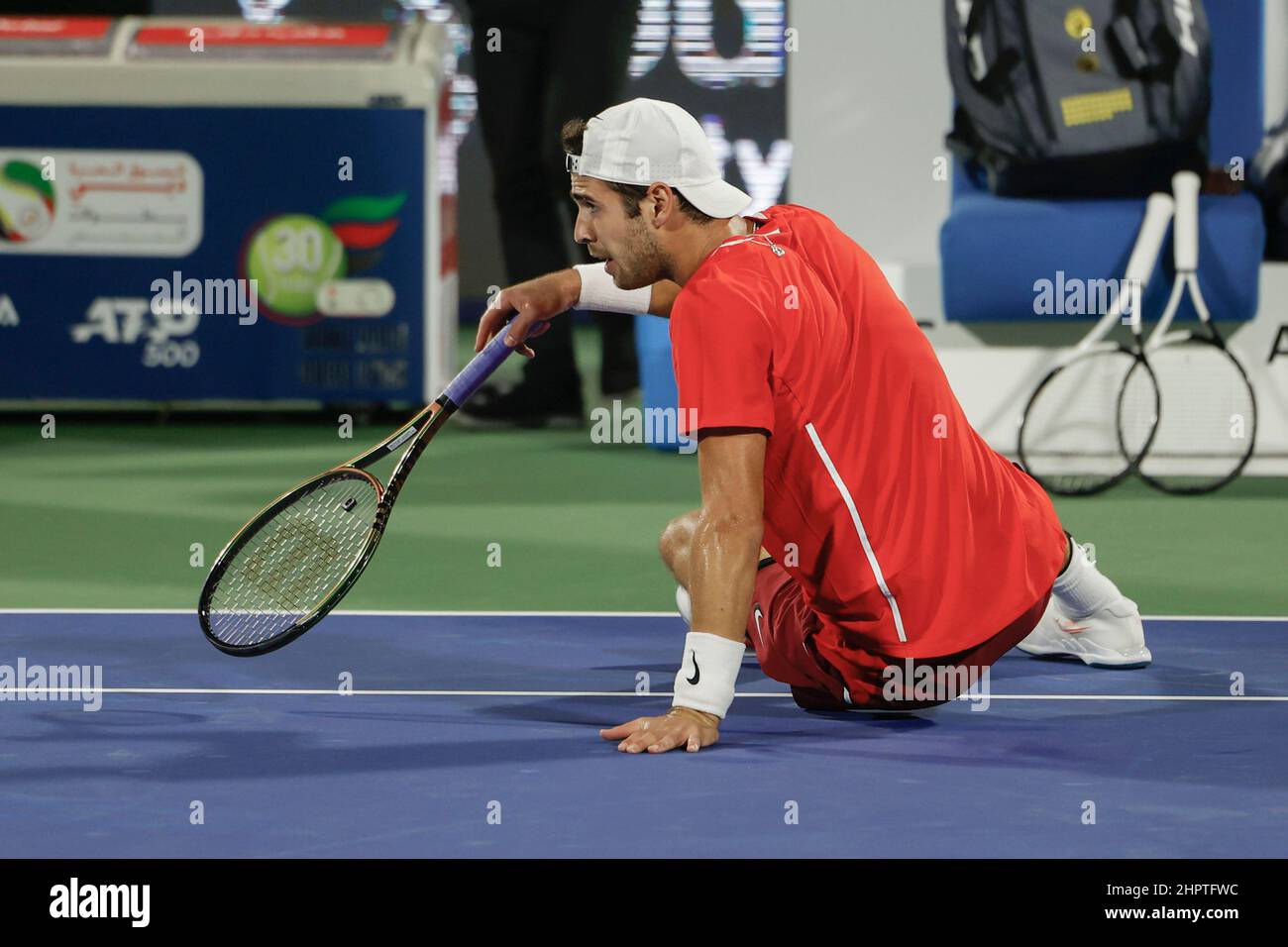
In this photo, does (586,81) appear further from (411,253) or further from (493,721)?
(493,721)

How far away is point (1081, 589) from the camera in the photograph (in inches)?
179

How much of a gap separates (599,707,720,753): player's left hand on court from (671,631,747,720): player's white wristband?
1.2 inches

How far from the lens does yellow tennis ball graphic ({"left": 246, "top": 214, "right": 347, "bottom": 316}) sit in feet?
35.5

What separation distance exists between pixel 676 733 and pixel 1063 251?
5193 mm

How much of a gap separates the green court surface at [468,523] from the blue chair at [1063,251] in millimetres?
855

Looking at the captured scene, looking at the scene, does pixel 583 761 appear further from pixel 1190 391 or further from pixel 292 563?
pixel 1190 391

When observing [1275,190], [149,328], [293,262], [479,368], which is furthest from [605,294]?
[149,328]

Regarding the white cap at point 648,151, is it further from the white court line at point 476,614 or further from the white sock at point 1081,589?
the white court line at point 476,614

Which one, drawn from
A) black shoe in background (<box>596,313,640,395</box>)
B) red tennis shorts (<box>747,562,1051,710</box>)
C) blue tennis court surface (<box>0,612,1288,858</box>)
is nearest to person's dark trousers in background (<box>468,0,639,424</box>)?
black shoe in background (<box>596,313,640,395</box>)

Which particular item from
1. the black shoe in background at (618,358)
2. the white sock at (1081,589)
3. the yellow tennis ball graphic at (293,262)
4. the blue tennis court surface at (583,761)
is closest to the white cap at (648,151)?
the blue tennis court surface at (583,761)

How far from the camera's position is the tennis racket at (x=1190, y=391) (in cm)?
820
